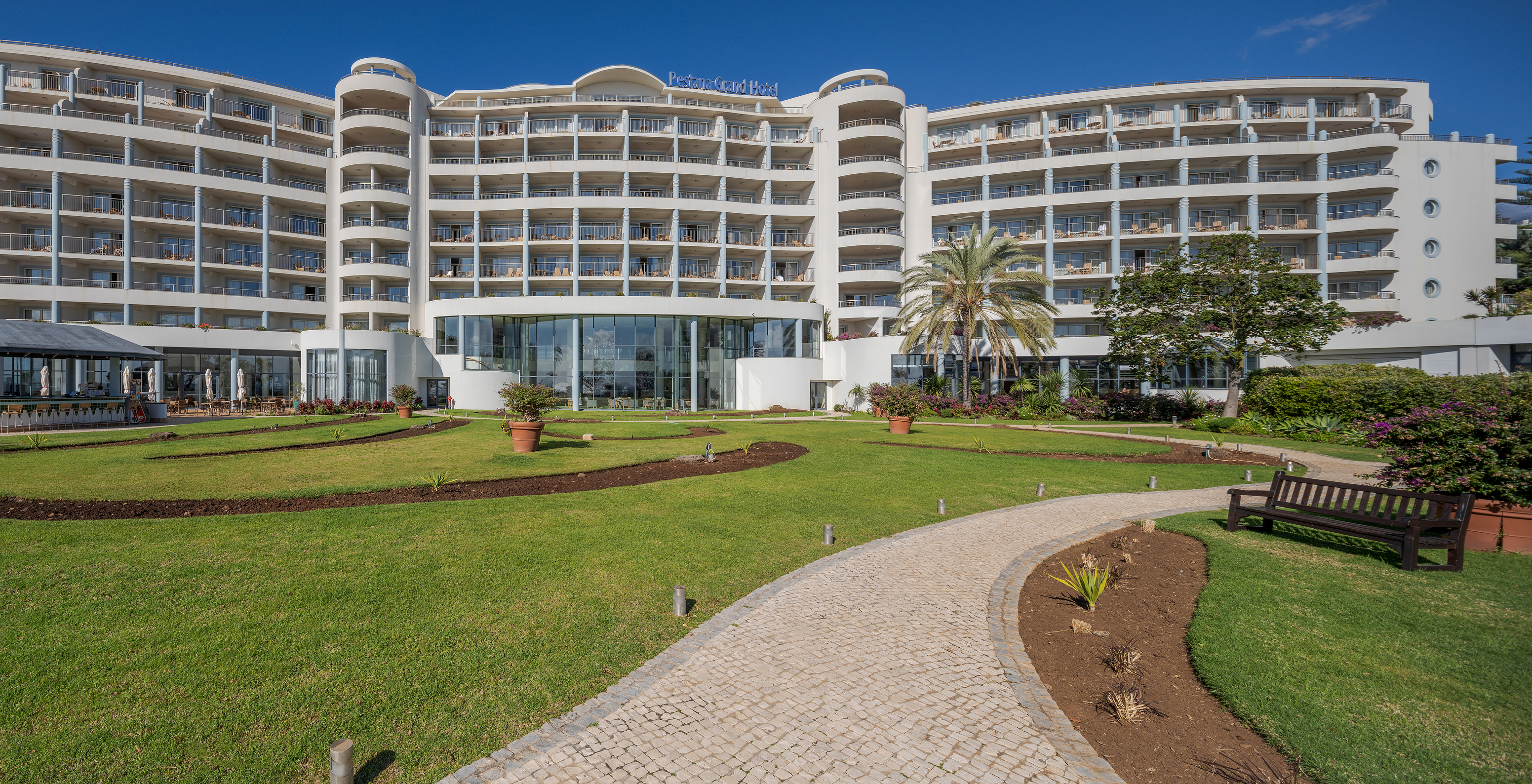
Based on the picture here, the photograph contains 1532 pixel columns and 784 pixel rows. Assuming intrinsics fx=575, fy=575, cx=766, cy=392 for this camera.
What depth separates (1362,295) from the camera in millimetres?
44469

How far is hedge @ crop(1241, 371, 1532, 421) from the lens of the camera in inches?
753

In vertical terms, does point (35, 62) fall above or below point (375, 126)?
above

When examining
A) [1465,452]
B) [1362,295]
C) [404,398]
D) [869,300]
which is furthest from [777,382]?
[1362,295]

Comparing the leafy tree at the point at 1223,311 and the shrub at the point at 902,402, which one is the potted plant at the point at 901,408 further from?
the leafy tree at the point at 1223,311

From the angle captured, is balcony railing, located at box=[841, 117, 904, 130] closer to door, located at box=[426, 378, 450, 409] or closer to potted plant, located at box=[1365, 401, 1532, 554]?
door, located at box=[426, 378, 450, 409]

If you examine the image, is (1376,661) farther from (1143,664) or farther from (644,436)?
(644,436)

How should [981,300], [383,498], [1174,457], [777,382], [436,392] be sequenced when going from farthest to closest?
[436,392], [777,382], [981,300], [1174,457], [383,498]

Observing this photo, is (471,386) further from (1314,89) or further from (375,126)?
(1314,89)

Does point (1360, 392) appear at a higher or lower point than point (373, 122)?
lower

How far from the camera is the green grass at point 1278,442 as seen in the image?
17.8 metres

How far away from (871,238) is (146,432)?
42.7 m

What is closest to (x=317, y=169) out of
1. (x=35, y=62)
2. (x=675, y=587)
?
(x=35, y=62)

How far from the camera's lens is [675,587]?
556cm

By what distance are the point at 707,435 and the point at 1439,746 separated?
19709 mm
